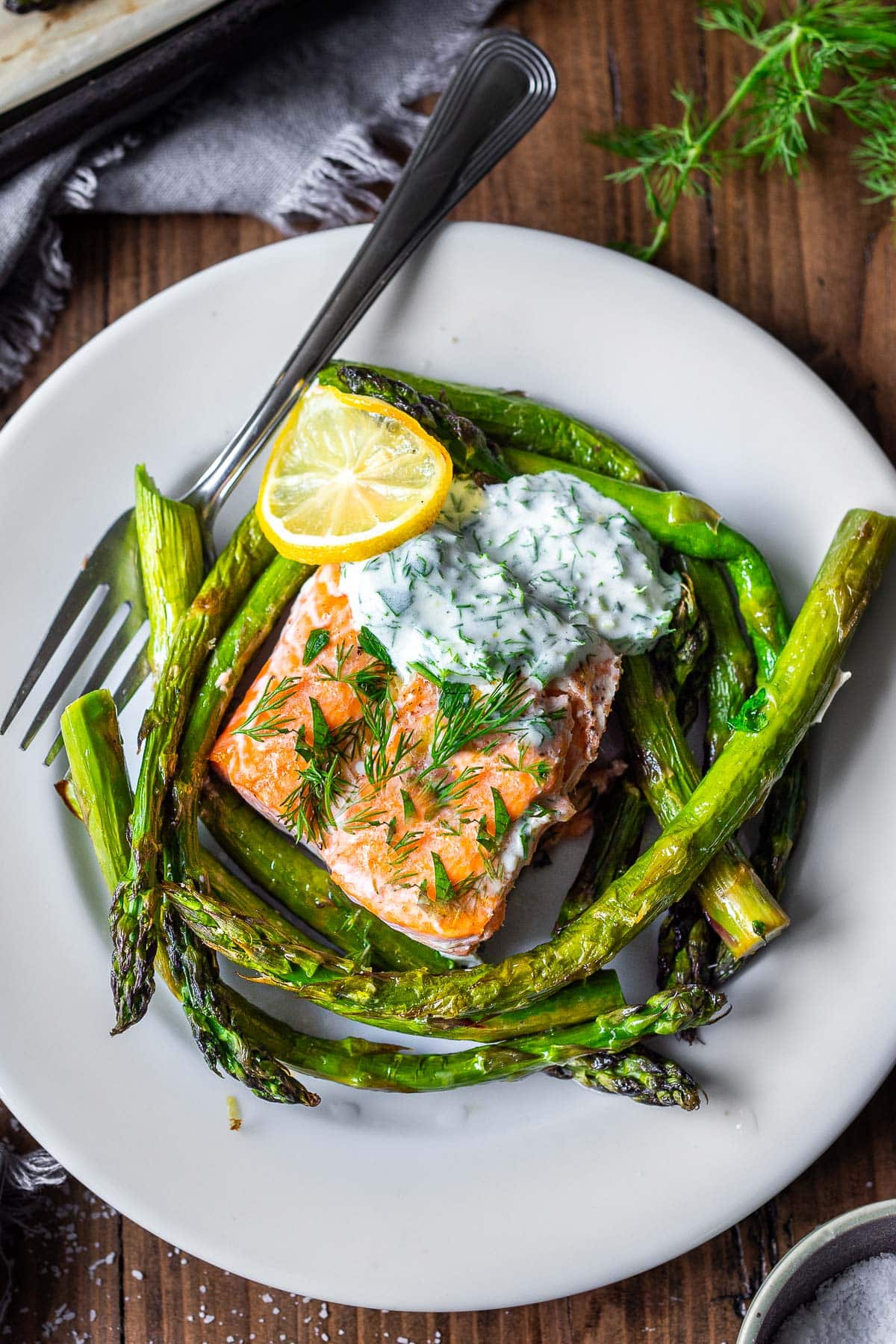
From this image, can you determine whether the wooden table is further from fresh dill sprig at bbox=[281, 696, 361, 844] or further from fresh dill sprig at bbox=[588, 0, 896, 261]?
fresh dill sprig at bbox=[281, 696, 361, 844]

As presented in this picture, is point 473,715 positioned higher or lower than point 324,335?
lower

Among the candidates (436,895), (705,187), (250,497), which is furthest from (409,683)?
(705,187)

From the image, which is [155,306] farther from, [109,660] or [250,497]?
[109,660]

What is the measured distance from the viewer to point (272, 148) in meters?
4.40

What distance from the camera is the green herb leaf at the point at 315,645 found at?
354 cm

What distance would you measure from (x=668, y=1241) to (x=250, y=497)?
2.75m

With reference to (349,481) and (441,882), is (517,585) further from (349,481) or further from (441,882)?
(441,882)

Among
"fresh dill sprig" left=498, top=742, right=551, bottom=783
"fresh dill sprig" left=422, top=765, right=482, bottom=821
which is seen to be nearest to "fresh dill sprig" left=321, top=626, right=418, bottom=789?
"fresh dill sprig" left=422, top=765, right=482, bottom=821

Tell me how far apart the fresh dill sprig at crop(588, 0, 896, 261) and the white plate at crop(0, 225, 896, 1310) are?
62 cm

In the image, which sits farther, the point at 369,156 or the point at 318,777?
the point at 369,156

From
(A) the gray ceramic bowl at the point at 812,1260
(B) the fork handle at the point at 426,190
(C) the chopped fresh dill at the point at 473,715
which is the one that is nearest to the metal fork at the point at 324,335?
(B) the fork handle at the point at 426,190

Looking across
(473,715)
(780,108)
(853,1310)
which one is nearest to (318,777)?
(473,715)

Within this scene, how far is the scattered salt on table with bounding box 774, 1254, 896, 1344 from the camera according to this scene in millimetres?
3557

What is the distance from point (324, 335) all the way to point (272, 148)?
1.03m
